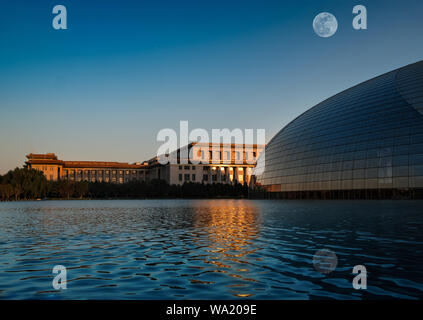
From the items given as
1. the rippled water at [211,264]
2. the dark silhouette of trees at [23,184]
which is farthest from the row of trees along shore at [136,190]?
the rippled water at [211,264]

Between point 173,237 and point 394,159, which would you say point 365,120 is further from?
point 173,237

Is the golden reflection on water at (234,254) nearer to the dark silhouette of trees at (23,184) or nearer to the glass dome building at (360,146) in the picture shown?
the glass dome building at (360,146)

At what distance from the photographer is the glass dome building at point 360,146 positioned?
5522 cm

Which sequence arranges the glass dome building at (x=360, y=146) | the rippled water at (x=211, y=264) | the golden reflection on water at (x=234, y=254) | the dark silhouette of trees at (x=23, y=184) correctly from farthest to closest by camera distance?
the dark silhouette of trees at (x=23, y=184) < the glass dome building at (x=360, y=146) < the golden reflection on water at (x=234, y=254) < the rippled water at (x=211, y=264)

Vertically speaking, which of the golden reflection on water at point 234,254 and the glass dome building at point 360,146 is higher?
the glass dome building at point 360,146

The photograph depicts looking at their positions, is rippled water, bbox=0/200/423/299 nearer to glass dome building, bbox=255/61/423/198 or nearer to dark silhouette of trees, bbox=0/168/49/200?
glass dome building, bbox=255/61/423/198

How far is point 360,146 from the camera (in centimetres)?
6103

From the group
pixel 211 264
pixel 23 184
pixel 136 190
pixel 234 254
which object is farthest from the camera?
pixel 136 190

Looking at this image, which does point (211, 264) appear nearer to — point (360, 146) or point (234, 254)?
point (234, 254)

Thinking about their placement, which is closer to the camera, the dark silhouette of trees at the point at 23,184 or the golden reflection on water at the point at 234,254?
the golden reflection on water at the point at 234,254

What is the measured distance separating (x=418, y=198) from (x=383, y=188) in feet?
15.7

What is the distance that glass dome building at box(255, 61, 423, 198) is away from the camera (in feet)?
181

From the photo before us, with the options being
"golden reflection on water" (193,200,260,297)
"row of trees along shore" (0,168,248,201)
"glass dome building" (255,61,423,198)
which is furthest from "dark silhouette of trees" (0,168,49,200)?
"golden reflection on water" (193,200,260,297)

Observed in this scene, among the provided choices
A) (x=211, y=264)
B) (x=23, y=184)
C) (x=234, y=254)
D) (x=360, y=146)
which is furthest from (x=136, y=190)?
(x=211, y=264)
